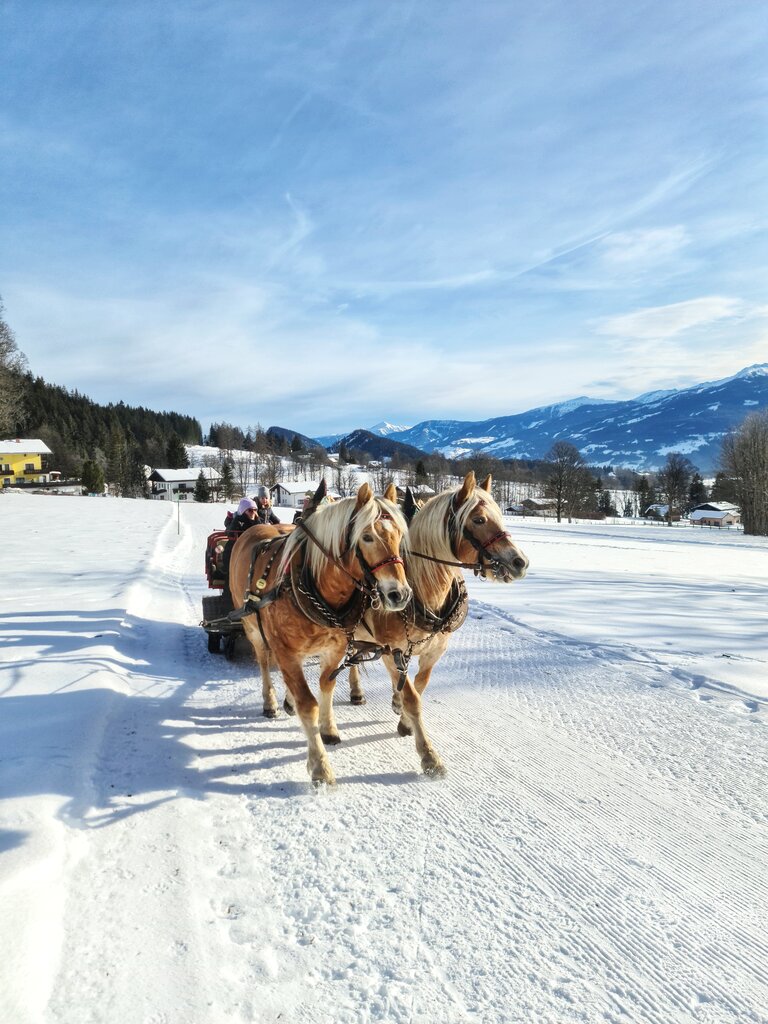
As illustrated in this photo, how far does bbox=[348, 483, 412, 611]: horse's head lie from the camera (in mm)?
3188

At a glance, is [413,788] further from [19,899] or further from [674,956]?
[19,899]

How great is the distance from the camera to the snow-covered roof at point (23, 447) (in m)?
67.9

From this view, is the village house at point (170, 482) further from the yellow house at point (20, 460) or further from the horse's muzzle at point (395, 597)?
the horse's muzzle at point (395, 597)

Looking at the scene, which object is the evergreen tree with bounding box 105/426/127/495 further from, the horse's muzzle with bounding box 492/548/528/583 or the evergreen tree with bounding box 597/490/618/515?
the horse's muzzle with bounding box 492/548/528/583

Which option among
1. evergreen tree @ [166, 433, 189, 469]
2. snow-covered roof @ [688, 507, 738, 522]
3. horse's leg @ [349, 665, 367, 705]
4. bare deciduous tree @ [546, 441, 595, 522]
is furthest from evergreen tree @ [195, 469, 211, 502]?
horse's leg @ [349, 665, 367, 705]

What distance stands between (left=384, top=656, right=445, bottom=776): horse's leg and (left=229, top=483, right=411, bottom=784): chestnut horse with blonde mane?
1.77 ft

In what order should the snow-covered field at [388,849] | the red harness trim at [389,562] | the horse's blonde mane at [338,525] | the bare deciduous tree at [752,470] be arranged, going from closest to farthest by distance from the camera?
the snow-covered field at [388,849]
the red harness trim at [389,562]
the horse's blonde mane at [338,525]
the bare deciduous tree at [752,470]

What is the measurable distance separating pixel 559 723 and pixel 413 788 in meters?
1.57

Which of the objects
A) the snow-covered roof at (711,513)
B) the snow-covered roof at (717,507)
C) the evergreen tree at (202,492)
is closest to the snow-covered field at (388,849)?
the evergreen tree at (202,492)

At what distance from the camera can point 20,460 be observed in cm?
7000

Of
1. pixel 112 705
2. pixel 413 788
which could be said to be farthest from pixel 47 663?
pixel 413 788

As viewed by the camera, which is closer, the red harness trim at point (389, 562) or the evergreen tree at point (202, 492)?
the red harness trim at point (389, 562)

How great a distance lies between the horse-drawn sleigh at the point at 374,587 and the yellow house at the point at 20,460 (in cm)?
7852

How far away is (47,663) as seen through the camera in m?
5.42
